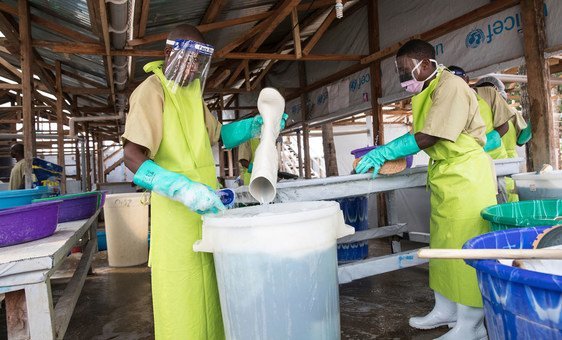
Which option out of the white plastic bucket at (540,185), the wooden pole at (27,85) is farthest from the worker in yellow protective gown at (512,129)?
the wooden pole at (27,85)

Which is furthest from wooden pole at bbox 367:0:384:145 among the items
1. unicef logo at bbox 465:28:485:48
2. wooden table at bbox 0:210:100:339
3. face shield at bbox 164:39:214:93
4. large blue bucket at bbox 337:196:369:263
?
wooden table at bbox 0:210:100:339

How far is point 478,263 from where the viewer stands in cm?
84

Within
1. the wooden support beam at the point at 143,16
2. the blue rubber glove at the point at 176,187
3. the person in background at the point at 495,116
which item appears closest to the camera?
the blue rubber glove at the point at 176,187

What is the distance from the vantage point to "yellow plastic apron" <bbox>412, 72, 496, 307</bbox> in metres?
2.09

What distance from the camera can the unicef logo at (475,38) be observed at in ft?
13.9

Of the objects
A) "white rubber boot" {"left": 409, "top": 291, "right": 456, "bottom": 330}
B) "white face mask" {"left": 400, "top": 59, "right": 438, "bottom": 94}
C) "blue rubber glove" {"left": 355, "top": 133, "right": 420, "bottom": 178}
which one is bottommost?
"white rubber boot" {"left": 409, "top": 291, "right": 456, "bottom": 330}

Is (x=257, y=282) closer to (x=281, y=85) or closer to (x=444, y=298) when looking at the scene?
(x=444, y=298)

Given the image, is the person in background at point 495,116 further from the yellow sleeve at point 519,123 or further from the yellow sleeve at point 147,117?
the yellow sleeve at point 147,117

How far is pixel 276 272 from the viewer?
132 cm

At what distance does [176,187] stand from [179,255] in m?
0.37

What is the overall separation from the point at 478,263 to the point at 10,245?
1901 mm

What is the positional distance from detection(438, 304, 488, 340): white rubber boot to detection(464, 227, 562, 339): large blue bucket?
1.37m

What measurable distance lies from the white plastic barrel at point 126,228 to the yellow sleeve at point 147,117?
333cm

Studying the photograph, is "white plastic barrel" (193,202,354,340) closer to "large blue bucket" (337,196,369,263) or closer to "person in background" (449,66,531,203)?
"person in background" (449,66,531,203)
